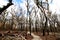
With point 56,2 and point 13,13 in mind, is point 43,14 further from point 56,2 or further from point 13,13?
point 13,13

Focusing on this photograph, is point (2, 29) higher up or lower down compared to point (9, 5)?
lower down

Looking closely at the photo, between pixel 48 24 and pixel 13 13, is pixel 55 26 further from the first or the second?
pixel 13 13

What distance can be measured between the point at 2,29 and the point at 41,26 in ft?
4.59

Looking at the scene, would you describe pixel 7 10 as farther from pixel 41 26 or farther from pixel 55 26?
pixel 55 26

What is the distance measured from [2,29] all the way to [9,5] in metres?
0.88

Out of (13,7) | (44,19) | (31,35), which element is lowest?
(31,35)

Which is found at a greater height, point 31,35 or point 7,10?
point 7,10

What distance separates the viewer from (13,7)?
22.7 feet

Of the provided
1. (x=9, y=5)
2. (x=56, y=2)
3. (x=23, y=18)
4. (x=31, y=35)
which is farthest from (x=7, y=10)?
(x=56, y=2)

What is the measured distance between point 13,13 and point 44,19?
114 centimetres

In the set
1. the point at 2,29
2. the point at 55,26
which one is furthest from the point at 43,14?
the point at 2,29

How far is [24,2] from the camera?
701 cm

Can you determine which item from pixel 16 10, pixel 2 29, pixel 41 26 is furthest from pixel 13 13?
pixel 41 26

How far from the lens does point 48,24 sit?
7.04 meters
